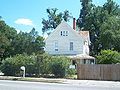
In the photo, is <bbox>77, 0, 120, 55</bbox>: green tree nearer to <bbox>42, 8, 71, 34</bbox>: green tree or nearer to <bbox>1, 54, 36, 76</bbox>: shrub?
<bbox>42, 8, 71, 34</bbox>: green tree

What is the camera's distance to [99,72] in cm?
3566

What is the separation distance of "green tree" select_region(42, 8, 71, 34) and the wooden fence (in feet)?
148

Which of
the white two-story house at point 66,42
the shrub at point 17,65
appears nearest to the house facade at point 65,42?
the white two-story house at point 66,42

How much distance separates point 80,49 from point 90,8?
26.7 m

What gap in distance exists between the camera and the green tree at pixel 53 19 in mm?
80812

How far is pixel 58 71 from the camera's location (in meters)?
37.6

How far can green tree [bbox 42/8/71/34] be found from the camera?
8081 centimetres

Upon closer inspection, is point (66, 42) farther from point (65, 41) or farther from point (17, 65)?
point (17, 65)

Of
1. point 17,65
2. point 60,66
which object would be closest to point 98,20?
point 17,65

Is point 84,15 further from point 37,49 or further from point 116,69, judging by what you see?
point 116,69

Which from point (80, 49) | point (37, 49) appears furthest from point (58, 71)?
point (37, 49)

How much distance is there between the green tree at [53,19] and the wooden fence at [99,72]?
4520 cm

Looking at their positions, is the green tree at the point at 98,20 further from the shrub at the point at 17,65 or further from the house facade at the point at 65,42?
the shrub at the point at 17,65

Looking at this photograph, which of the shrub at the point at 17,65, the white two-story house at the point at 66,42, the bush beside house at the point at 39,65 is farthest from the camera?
the white two-story house at the point at 66,42
